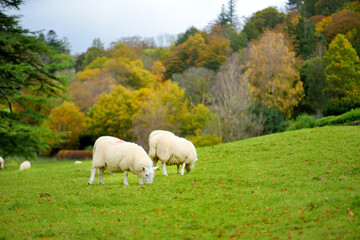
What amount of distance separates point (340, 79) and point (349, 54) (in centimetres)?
308

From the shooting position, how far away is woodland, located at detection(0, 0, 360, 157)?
19.1 meters

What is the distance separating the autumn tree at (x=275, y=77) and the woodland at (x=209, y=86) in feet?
0.44

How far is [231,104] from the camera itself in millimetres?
42469

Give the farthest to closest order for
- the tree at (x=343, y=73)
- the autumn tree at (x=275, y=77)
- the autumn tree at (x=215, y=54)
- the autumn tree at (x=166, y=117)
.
Answer: the autumn tree at (x=215, y=54)
the autumn tree at (x=166, y=117)
the autumn tree at (x=275, y=77)
the tree at (x=343, y=73)

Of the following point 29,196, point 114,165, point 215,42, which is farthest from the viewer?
point 215,42

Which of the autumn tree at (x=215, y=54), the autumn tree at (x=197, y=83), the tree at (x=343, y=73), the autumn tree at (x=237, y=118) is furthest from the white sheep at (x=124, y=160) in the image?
the autumn tree at (x=215, y=54)

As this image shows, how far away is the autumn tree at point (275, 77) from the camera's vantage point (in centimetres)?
4375

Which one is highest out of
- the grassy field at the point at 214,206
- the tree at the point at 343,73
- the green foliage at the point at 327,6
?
the green foliage at the point at 327,6

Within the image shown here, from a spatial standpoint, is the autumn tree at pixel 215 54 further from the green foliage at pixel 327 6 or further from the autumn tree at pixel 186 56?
Result: the green foliage at pixel 327 6

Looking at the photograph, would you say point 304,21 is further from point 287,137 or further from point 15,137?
point 15,137

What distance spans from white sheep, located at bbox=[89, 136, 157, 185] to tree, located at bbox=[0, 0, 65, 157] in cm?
489

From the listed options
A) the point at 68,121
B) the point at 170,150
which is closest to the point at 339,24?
the point at 68,121

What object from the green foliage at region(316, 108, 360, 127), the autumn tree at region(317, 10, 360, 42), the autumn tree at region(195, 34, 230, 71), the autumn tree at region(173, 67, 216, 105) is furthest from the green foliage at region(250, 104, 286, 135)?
the autumn tree at region(195, 34, 230, 71)

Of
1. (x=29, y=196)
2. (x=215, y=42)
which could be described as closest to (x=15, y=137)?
(x=29, y=196)
